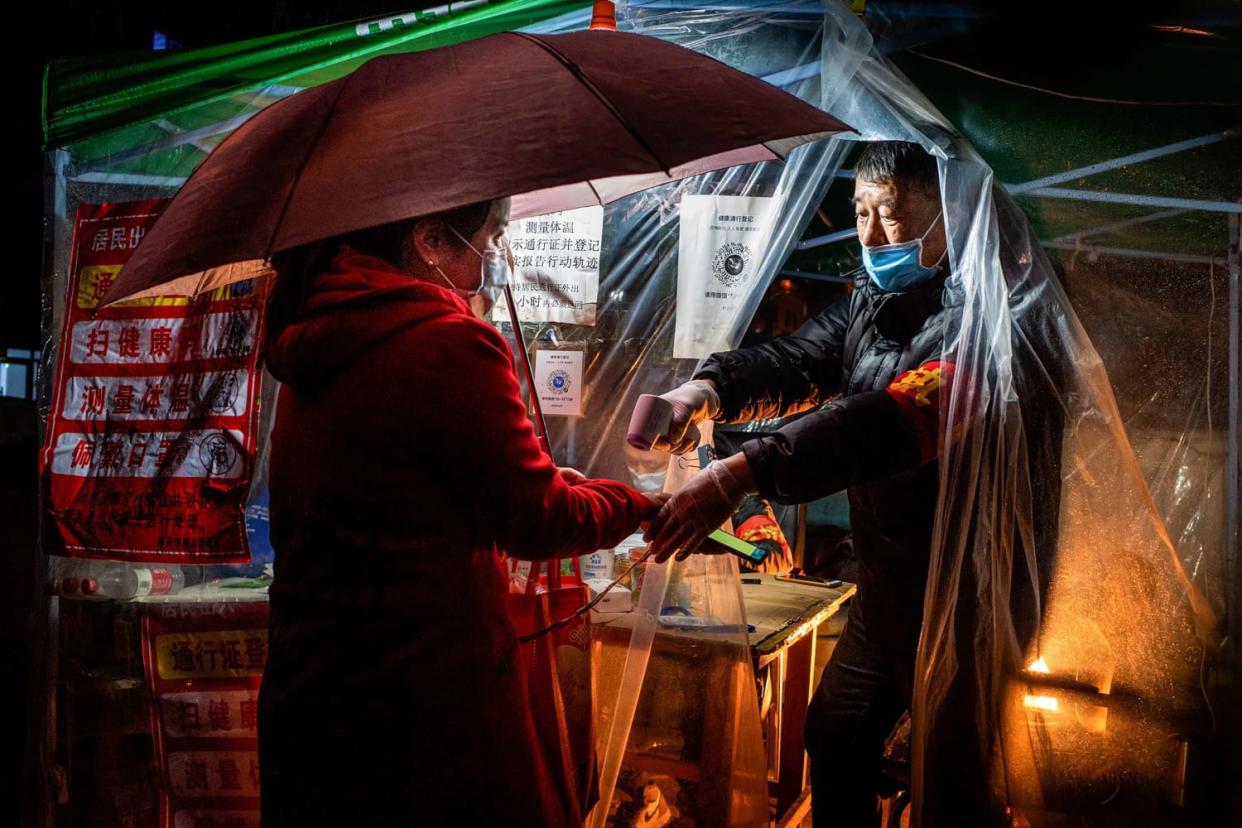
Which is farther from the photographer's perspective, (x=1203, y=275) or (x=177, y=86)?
(x=177, y=86)

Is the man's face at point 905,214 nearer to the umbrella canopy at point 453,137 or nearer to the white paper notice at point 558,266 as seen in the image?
the umbrella canopy at point 453,137

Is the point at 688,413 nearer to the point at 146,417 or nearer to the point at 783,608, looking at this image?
the point at 783,608

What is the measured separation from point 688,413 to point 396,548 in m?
1.21

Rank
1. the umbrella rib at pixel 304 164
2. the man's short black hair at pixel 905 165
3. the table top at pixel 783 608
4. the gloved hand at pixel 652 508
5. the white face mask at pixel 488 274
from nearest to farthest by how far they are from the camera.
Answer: the umbrella rib at pixel 304 164 → the white face mask at pixel 488 274 → the gloved hand at pixel 652 508 → the man's short black hair at pixel 905 165 → the table top at pixel 783 608

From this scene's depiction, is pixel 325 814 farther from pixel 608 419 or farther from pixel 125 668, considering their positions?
pixel 125 668

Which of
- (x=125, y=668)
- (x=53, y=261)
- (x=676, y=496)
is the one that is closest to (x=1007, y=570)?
(x=676, y=496)

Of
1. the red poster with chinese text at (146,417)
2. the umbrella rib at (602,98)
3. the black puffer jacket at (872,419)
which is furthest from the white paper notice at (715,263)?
the red poster with chinese text at (146,417)

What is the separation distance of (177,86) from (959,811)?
11.8 feet

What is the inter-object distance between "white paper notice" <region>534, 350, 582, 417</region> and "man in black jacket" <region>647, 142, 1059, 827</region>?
1.77 ft

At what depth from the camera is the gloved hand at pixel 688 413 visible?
2.61m

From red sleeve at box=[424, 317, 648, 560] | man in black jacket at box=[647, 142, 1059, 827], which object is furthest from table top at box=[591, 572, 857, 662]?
red sleeve at box=[424, 317, 648, 560]

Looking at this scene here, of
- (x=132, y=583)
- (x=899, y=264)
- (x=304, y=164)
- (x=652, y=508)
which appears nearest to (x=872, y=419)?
(x=899, y=264)

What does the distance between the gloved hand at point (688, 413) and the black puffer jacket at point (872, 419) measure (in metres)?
0.06

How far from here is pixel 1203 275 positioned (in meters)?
2.35
